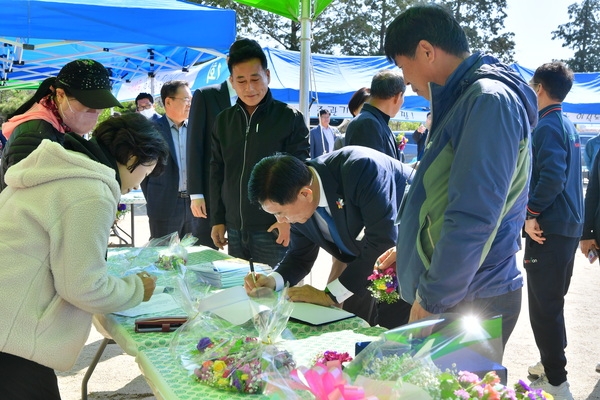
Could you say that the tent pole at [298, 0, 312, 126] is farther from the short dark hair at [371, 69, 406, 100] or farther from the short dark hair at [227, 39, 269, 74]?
the short dark hair at [227, 39, 269, 74]

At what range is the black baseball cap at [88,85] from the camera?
2.26 m

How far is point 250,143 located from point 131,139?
1.29m

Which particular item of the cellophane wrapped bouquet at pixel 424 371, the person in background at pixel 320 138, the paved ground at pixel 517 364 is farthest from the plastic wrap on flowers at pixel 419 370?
the person in background at pixel 320 138

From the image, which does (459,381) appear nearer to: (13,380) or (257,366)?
(257,366)

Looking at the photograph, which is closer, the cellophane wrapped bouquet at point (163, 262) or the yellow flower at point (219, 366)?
the yellow flower at point (219, 366)

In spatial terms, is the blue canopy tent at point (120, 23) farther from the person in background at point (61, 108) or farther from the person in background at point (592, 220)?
the person in background at point (592, 220)

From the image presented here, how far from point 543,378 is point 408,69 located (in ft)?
6.91

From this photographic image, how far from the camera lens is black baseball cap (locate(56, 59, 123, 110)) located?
88.9 inches

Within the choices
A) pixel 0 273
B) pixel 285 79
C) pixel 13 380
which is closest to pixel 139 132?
pixel 0 273

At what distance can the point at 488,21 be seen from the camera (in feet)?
112

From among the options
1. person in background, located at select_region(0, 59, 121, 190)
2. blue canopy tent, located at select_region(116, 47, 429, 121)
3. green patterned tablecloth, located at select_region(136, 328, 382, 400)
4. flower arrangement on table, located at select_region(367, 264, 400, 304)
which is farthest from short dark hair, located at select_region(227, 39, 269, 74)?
blue canopy tent, located at select_region(116, 47, 429, 121)

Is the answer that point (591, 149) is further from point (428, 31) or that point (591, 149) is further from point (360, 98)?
point (428, 31)

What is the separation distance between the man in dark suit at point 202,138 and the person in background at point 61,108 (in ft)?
3.03

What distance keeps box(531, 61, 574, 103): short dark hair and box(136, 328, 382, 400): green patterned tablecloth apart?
5.97ft
